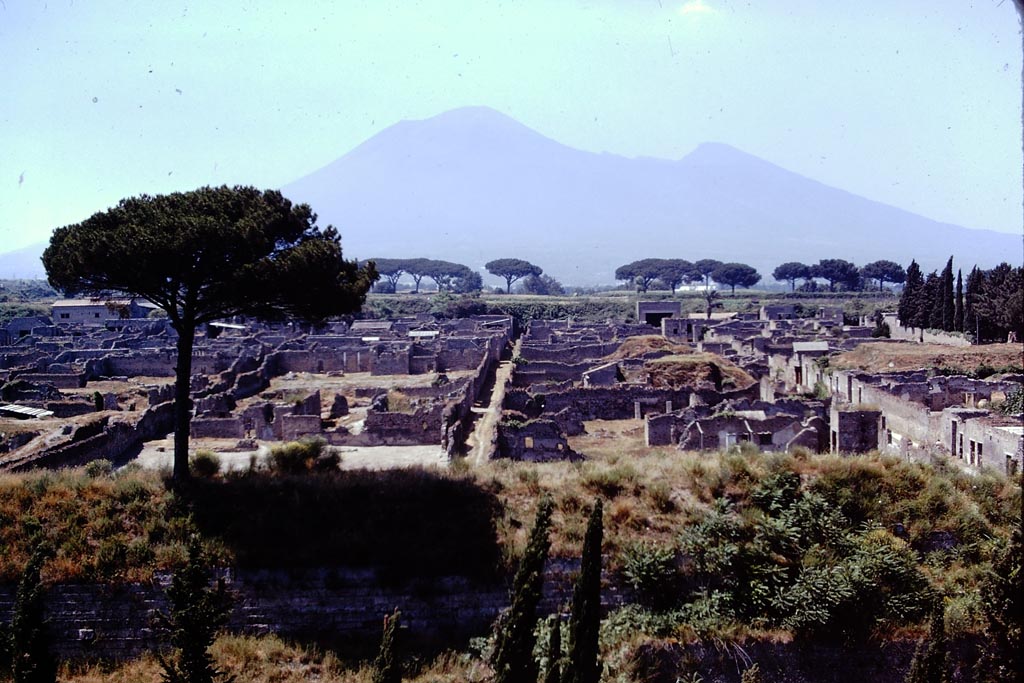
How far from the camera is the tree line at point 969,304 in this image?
35.5m

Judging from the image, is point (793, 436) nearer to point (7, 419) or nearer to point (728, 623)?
point (728, 623)

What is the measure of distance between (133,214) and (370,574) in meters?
7.30

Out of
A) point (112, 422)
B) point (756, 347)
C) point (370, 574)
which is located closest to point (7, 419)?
point (112, 422)

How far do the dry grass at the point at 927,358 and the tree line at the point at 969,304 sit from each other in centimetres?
159

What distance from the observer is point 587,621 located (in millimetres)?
7176

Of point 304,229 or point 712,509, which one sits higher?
point 304,229

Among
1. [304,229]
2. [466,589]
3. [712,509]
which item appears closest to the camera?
[466,589]

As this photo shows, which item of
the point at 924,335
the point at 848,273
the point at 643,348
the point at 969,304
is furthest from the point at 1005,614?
the point at 848,273

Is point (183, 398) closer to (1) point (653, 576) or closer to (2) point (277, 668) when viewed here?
(2) point (277, 668)

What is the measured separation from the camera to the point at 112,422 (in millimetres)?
22594

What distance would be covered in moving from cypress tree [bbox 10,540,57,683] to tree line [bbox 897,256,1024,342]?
33.3 m

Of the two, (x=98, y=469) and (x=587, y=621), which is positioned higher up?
(x=98, y=469)

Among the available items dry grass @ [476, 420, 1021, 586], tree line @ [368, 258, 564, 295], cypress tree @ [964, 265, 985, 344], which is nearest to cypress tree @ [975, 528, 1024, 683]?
dry grass @ [476, 420, 1021, 586]

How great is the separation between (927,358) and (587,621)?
30875 millimetres
